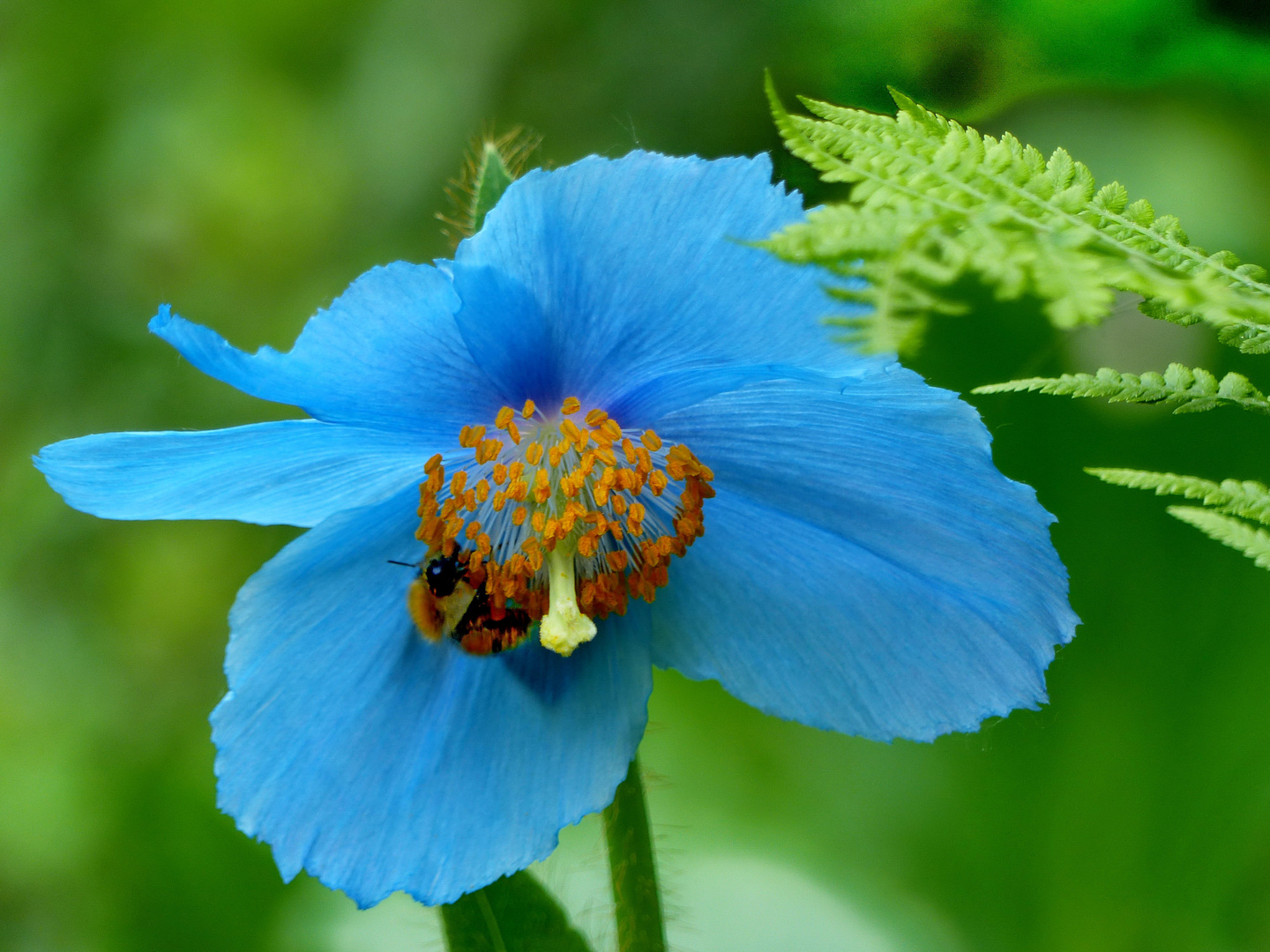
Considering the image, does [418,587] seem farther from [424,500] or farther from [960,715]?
[960,715]

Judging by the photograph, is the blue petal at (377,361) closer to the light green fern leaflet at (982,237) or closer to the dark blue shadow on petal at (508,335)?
the dark blue shadow on petal at (508,335)

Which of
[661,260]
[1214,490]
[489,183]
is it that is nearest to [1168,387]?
[1214,490]

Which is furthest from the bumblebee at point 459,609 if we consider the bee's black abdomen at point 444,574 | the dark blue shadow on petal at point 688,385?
the dark blue shadow on petal at point 688,385

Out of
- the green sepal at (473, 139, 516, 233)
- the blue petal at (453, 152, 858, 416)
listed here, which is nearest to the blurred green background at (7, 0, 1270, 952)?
the blue petal at (453, 152, 858, 416)

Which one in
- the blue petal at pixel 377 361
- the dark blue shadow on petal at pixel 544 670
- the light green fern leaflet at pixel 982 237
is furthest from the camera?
the dark blue shadow on petal at pixel 544 670

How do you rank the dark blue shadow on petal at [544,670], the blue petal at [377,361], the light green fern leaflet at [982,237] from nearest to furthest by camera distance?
1. the light green fern leaflet at [982,237]
2. the blue petal at [377,361]
3. the dark blue shadow on petal at [544,670]

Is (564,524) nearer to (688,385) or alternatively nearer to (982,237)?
(688,385)
